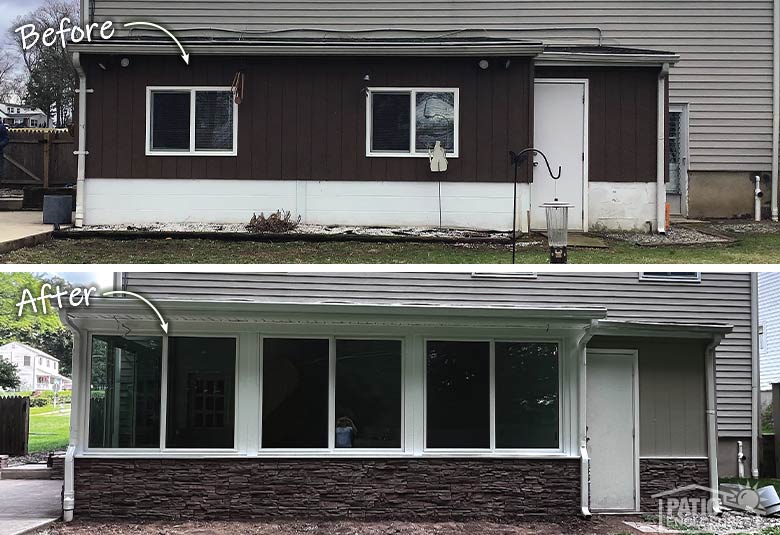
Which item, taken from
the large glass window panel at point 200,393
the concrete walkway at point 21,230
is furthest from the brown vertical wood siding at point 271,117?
the large glass window panel at point 200,393

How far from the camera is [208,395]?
9.84m

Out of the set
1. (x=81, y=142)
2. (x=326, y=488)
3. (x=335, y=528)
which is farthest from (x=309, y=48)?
(x=335, y=528)

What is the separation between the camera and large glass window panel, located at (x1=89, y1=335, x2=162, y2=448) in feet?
31.8

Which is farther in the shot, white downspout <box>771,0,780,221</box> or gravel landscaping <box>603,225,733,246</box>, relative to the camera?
white downspout <box>771,0,780,221</box>

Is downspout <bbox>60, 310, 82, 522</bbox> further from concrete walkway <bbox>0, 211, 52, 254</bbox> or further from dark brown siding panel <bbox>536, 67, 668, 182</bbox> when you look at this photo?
dark brown siding panel <bbox>536, 67, 668, 182</bbox>

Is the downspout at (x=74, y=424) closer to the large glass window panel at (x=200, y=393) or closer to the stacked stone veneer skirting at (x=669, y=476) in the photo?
the large glass window panel at (x=200, y=393)

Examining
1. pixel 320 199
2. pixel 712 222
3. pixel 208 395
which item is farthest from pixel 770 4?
pixel 208 395

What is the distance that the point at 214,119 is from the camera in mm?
13445

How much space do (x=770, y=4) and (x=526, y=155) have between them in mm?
6065

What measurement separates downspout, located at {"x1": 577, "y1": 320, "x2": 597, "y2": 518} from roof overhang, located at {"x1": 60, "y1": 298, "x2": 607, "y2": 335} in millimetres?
246

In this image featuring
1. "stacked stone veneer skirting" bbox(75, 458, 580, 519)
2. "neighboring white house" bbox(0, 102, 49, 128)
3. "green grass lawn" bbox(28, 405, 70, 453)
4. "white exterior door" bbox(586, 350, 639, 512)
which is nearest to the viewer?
"stacked stone veneer skirting" bbox(75, 458, 580, 519)

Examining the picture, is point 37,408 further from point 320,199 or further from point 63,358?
point 320,199

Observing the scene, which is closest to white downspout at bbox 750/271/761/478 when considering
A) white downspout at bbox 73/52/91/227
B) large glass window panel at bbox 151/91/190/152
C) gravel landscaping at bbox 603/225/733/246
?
gravel landscaping at bbox 603/225/733/246

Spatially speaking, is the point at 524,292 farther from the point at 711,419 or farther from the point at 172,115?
the point at 172,115
